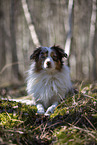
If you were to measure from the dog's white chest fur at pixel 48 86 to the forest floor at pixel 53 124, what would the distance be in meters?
0.27

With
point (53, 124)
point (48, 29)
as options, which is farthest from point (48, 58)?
point (48, 29)

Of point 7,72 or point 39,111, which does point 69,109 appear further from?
point 7,72

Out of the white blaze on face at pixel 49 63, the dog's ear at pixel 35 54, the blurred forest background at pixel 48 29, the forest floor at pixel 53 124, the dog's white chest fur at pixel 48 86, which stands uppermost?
the blurred forest background at pixel 48 29

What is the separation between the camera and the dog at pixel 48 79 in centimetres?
397

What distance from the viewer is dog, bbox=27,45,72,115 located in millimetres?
3975

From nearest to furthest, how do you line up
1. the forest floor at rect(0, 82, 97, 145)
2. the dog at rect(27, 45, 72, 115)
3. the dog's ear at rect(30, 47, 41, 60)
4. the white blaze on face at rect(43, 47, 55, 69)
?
1. the forest floor at rect(0, 82, 97, 145)
2. the white blaze on face at rect(43, 47, 55, 69)
3. the dog at rect(27, 45, 72, 115)
4. the dog's ear at rect(30, 47, 41, 60)

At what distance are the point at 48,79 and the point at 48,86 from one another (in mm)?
187

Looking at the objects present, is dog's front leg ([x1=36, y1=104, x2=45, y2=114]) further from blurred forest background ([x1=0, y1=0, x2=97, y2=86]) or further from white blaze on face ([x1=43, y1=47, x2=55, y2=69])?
blurred forest background ([x1=0, y1=0, x2=97, y2=86])

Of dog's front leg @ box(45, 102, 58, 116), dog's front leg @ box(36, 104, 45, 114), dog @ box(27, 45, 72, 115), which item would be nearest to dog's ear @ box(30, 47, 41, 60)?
dog @ box(27, 45, 72, 115)

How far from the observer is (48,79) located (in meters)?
4.09

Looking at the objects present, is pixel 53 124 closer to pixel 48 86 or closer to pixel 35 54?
pixel 48 86

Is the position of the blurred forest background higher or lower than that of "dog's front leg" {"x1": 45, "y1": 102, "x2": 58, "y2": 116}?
higher

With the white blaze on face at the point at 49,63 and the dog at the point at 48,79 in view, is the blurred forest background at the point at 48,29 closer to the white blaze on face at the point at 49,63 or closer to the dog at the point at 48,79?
the dog at the point at 48,79

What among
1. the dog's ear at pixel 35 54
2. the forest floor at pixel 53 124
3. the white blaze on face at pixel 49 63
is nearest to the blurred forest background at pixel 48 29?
the dog's ear at pixel 35 54
